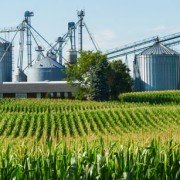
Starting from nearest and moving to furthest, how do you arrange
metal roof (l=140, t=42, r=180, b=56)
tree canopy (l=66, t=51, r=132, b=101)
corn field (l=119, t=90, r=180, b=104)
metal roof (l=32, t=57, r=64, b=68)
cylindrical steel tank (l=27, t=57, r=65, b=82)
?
corn field (l=119, t=90, r=180, b=104) → tree canopy (l=66, t=51, r=132, b=101) → metal roof (l=140, t=42, r=180, b=56) → cylindrical steel tank (l=27, t=57, r=65, b=82) → metal roof (l=32, t=57, r=64, b=68)

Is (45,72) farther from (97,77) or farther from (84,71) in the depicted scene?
(97,77)

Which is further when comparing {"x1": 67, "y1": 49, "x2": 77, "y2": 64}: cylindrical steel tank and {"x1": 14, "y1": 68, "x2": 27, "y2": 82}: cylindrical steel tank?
{"x1": 14, "y1": 68, "x2": 27, "y2": 82}: cylindrical steel tank

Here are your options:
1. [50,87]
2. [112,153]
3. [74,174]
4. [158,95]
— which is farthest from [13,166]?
[50,87]

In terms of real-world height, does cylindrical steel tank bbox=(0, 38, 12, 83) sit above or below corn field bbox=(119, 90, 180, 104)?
above

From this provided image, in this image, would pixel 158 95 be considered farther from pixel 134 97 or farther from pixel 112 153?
pixel 112 153

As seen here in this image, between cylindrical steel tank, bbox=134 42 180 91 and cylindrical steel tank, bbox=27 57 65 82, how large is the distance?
19565 millimetres

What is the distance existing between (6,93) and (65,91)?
11270 mm

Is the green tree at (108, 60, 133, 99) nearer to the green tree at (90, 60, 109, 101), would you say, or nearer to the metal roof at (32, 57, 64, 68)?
the green tree at (90, 60, 109, 101)

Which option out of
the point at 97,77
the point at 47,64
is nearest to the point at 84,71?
the point at 97,77

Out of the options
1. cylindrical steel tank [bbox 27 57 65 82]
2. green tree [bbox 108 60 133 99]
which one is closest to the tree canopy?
green tree [bbox 108 60 133 99]

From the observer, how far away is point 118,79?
327ft

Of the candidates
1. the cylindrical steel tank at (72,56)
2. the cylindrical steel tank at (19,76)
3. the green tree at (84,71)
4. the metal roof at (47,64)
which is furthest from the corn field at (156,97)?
the cylindrical steel tank at (19,76)

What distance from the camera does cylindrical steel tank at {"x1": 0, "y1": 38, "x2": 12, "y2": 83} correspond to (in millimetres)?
126812

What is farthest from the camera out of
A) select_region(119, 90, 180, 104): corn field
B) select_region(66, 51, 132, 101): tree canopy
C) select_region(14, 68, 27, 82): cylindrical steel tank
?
select_region(14, 68, 27, 82): cylindrical steel tank
